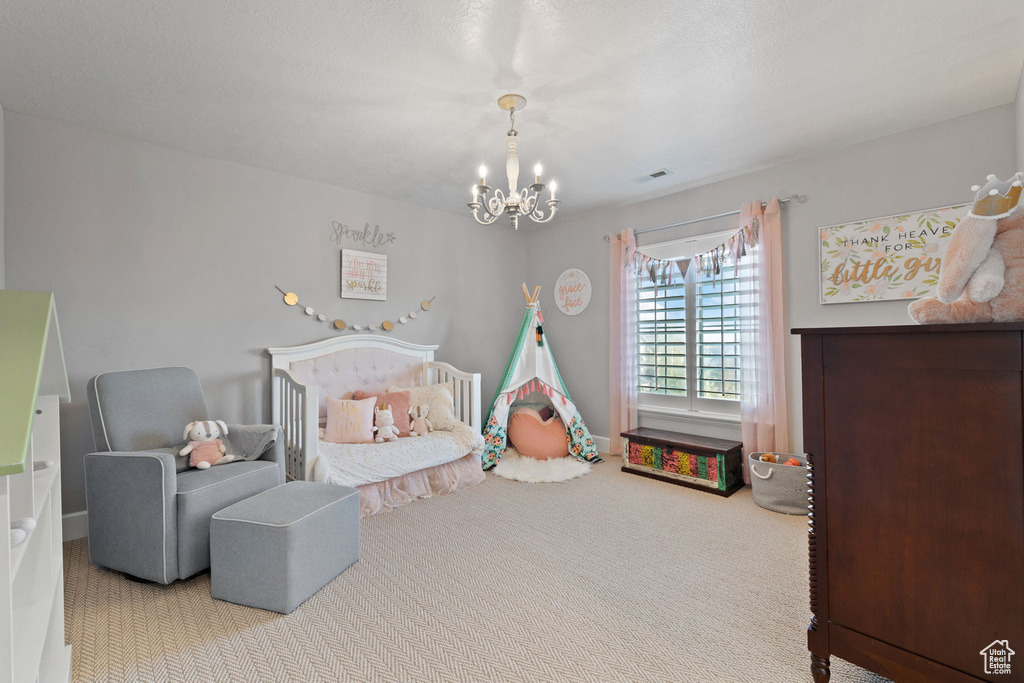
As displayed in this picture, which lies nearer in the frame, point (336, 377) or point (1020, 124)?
point (1020, 124)

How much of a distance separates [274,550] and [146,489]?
0.66m

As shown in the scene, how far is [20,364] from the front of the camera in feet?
2.78

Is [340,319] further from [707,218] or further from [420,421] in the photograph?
[707,218]

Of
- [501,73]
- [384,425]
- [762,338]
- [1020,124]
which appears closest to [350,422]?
[384,425]

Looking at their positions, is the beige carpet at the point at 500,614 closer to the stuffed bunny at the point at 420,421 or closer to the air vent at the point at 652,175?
the stuffed bunny at the point at 420,421

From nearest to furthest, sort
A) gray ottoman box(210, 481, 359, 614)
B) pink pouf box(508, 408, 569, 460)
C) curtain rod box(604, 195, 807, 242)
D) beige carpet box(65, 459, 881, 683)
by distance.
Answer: beige carpet box(65, 459, 881, 683) → gray ottoman box(210, 481, 359, 614) → curtain rod box(604, 195, 807, 242) → pink pouf box(508, 408, 569, 460)

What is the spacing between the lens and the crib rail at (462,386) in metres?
3.63

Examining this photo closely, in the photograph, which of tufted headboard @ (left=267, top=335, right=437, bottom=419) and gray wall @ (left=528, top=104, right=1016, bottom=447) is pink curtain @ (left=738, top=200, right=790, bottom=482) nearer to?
gray wall @ (left=528, top=104, right=1016, bottom=447)

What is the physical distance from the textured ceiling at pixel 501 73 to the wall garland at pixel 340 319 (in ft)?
3.09

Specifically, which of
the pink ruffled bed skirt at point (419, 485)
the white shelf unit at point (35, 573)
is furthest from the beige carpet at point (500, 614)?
the white shelf unit at point (35, 573)

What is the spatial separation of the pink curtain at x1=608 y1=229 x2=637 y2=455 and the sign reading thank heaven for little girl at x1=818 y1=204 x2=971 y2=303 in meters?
1.42

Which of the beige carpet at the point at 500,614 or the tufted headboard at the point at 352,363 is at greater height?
the tufted headboard at the point at 352,363

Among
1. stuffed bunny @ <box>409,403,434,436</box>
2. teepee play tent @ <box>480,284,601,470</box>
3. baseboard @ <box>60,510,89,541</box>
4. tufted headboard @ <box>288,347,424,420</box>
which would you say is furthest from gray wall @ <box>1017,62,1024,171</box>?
baseboard @ <box>60,510,89,541</box>

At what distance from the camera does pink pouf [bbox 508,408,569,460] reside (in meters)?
3.99
